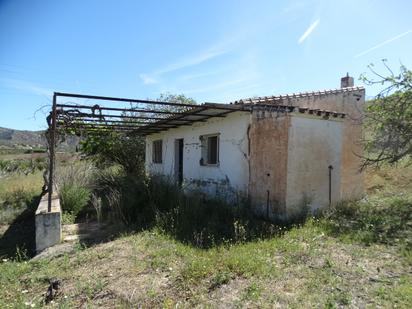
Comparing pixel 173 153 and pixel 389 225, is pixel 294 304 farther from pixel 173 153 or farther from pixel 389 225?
pixel 173 153

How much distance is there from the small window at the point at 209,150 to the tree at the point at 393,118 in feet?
14.6

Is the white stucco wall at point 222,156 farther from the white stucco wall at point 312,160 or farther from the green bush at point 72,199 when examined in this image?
the green bush at point 72,199

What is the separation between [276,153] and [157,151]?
8228 millimetres

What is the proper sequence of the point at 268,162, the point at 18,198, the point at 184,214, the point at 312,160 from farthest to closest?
the point at 18,198 → the point at 312,160 → the point at 268,162 → the point at 184,214

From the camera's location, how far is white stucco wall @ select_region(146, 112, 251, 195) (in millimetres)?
8320

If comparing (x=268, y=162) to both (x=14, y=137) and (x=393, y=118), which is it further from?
(x=14, y=137)

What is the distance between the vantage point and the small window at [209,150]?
33.1ft

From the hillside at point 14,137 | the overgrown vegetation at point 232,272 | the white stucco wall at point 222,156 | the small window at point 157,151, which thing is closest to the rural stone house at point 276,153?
the white stucco wall at point 222,156

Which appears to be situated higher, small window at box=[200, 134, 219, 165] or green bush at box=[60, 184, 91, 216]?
small window at box=[200, 134, 219, 165]

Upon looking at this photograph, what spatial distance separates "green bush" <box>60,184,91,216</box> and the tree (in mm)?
8006

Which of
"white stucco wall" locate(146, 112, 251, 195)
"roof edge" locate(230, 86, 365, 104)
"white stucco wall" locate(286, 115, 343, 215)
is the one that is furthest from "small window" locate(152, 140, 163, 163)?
"white stucco wall" locate(286, 115, 343, 215)

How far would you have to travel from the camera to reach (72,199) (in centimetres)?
840

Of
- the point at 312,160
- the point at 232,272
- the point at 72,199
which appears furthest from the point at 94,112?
the point at 312,160

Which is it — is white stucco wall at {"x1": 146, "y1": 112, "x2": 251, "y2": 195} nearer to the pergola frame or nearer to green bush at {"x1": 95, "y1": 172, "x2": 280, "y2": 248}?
the pergola frame
